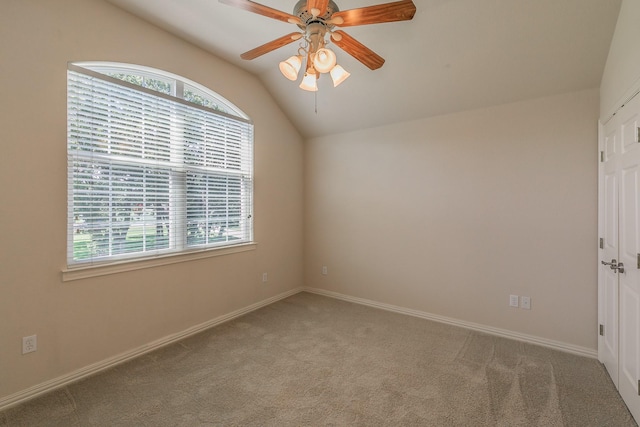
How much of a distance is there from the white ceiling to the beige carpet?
2442 millimetres

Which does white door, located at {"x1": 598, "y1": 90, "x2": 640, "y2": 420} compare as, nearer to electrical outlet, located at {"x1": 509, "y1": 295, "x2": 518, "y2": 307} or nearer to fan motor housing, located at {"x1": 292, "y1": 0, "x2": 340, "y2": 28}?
electrical outlet, located at {"x1": 509, "y1": 295, "x2": 518, "y2": 307}

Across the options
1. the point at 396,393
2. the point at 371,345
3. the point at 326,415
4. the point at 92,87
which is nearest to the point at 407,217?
the point at 371,345

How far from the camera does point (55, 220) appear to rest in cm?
208

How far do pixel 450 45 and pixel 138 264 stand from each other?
10.9 ft

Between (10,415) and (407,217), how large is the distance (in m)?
3.64

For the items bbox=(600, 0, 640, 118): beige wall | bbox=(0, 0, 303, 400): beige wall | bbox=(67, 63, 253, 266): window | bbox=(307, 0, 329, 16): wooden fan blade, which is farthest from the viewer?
bbox=(67, 63, 253, 266): window

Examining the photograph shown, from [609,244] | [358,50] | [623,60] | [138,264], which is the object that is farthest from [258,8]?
[609,244]

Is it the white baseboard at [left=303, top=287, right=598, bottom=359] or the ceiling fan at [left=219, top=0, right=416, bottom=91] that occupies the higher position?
the ceiling fan at [left=219, top=0, right=416, bottom=91]

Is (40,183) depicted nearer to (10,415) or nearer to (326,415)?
(10,415)

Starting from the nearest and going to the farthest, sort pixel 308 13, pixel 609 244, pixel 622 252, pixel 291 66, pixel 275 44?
1. pixel 308 13
2. pixel 291 66
3. pixel 275 44
4. pixel 622 252
5. pixel 609 244

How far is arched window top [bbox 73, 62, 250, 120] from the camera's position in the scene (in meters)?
2.38

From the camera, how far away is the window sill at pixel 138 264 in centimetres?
216

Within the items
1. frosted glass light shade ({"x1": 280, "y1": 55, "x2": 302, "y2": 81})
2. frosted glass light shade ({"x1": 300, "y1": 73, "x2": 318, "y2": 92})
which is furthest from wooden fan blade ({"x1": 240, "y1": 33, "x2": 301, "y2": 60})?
frosted glass light shade ({"x1": 300, "y1": 73, "x2": 318, "y2": 92})

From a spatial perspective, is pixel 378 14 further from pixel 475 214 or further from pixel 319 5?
pixel 475 214
